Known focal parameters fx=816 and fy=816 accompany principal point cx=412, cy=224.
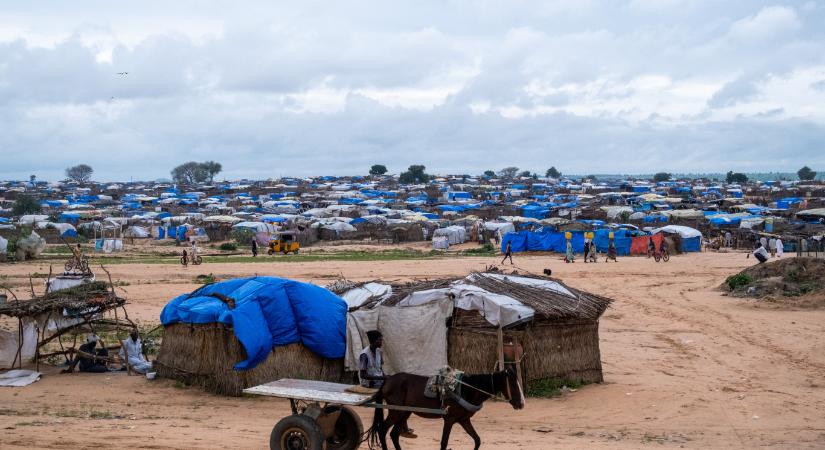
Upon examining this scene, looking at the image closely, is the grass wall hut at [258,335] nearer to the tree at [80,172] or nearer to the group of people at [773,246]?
the group of people at [773,246]

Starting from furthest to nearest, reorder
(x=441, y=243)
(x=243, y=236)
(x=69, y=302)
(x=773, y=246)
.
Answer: (x=243, y=236) < (x=441, y=243) < (x=773, y=246) < (x=69, y=302)

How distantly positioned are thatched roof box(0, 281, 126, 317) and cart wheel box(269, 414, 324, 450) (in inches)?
242

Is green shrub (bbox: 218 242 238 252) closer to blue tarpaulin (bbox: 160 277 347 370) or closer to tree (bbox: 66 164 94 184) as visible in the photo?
blue tarpaulin (bbox: 160 277 347 370)

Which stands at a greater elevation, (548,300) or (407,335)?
(548,300)

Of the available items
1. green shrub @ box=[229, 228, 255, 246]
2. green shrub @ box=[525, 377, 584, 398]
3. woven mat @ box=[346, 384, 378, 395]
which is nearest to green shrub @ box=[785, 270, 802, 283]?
green shrub @ box=[525, 377, 584, 398]

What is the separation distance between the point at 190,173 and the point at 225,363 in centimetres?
14882

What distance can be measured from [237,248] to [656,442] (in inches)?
1551

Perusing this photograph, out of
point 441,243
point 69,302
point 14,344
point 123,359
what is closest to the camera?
point 69,302

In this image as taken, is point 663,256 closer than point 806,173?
Yes

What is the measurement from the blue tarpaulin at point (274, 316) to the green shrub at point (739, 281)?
15.9 metres

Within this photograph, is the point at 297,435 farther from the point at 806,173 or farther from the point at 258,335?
the point at 806,173

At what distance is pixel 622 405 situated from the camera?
36.8ft

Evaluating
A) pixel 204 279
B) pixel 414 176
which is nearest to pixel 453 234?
pixel 204 279

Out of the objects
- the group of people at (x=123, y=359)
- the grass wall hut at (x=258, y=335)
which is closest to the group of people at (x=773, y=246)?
the grass wall hut at (x=258, y=335)
